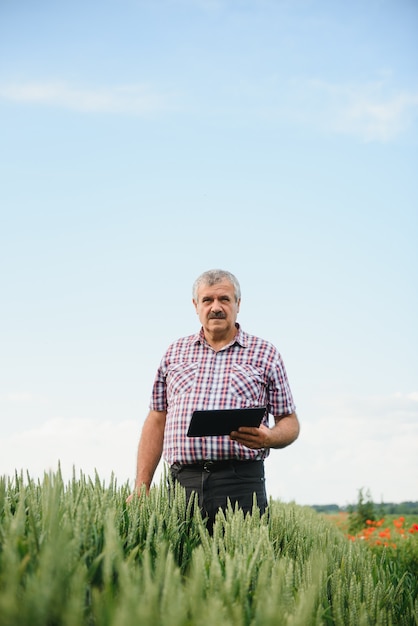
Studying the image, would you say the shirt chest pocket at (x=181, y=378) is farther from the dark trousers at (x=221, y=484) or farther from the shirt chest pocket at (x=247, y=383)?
the dark trousers at (x=221, y=484)

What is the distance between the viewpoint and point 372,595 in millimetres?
3656

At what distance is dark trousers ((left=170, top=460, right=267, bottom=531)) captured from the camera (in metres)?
4.74

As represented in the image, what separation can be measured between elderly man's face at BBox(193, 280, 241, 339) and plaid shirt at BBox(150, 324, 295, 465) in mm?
160

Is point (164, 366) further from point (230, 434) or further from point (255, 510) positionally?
point (255, 510)

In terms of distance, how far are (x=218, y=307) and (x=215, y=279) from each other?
0.68ft

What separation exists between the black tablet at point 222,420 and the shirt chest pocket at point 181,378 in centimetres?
70

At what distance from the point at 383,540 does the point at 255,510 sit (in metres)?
7.04

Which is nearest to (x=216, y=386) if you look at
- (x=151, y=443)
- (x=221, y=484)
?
(x=221, y=484)

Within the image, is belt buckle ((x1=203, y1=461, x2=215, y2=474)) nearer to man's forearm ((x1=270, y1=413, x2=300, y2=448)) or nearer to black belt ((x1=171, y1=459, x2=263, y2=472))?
black belt ((x1=171, y1=459, x2=263, y2=472))

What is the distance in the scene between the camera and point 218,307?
5.12 meters

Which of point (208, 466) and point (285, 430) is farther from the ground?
point (285, 430)

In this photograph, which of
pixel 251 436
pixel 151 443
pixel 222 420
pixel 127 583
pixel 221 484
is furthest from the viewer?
pixel 151 443

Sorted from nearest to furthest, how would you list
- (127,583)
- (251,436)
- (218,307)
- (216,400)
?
(127,583) → (251,436) → (216,400) → (218,307)

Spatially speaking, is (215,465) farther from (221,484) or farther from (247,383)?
(247,383)
